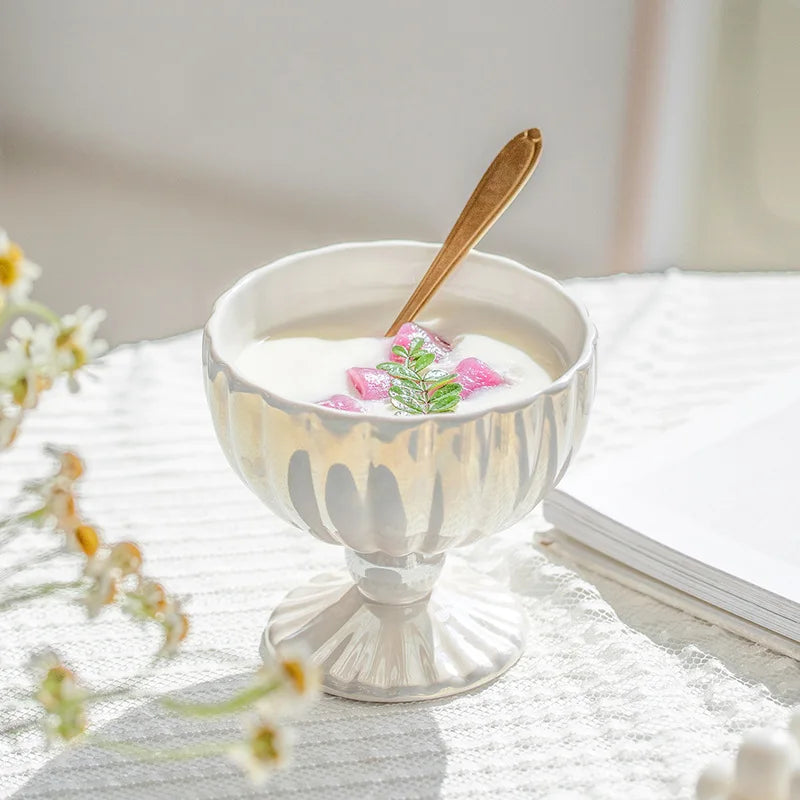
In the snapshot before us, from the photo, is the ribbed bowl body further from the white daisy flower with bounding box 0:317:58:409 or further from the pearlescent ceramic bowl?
the white daisy flower with bounding box 0:317:58:409

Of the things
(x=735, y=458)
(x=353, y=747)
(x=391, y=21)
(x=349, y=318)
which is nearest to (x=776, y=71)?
(x=391, y=21)

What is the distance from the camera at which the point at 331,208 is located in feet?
8.02

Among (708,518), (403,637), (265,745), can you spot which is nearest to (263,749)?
(265,745)

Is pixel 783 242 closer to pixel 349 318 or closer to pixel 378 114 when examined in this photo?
pixel 378 114

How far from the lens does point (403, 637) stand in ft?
2.16

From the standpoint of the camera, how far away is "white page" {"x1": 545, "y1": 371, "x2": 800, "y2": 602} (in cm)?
69

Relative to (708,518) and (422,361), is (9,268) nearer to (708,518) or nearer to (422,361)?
(422,361)

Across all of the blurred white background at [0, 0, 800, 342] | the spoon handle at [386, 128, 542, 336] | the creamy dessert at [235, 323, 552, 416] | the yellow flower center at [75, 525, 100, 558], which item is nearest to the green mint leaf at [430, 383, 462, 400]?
the creamy dessert at [235, 323, 552, 416]

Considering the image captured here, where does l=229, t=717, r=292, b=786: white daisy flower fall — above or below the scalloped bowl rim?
below

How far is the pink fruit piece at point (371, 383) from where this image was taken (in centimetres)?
60

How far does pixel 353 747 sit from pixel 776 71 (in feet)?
5.92

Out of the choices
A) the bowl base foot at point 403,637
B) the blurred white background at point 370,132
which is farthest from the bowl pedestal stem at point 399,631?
the blurred white background at point 370,132

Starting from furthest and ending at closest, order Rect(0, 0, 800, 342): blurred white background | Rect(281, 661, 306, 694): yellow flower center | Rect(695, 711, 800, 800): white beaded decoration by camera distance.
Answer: Rect(0, 0, 800, 342): blurred white background, Rect(695, 711, 800, 800): white beaded decoration, Rect(281, 661, 306, 694): yellow flower center

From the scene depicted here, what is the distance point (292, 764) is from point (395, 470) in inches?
6.3
